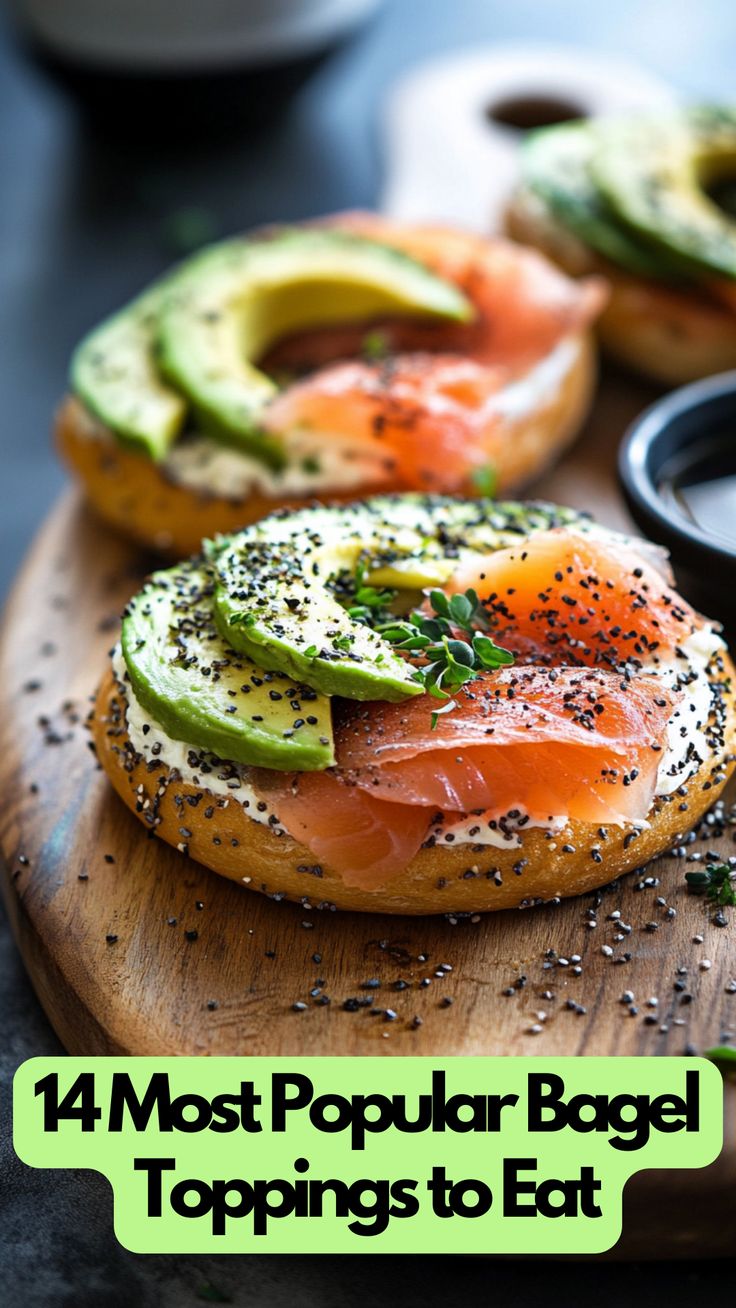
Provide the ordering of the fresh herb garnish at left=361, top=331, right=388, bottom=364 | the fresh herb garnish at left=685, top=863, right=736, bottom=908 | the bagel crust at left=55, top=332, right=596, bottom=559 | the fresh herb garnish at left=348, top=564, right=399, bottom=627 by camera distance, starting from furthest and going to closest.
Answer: the fresh herb garnish at left=361, top=331, right=388, bottom=364 → the bagel crust at left=55, top=332, right=596, bottom=559 → the fresh herb garnish at left=348, top=564, right=399, bottom=627 → the fresh herb garnish at left=685, top=863, right=736, bottom=908

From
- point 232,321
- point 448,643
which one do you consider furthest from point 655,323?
point 448,643

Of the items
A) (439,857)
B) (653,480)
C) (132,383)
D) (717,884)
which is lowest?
(717,884)

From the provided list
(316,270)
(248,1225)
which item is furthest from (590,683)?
(316,270)

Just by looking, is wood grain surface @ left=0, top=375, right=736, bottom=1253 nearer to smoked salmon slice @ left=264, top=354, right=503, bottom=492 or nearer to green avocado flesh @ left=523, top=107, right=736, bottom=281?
smoked salmon slice @ left=264, top=354, right=503, bottom=492

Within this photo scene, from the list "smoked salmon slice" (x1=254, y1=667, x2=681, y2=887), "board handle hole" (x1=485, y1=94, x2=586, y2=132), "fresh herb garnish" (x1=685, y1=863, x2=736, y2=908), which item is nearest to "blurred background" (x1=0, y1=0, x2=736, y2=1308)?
"board handle hole" (x1=485, y1=94, x2=586, y2=132)

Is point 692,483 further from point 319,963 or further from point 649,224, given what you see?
point 319,963

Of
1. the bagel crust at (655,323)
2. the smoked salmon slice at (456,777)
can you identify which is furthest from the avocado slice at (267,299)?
the smoked salmon slice at (456,777)

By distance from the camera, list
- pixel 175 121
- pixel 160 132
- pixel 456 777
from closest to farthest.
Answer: pixel 456 777 → pixel 175 121 → pixel 160 132
